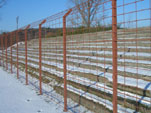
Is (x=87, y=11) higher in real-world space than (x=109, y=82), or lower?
higher

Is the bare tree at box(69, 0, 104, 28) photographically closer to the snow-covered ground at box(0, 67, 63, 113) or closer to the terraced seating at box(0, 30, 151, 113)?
the terraced seating at box(0, 30, 151, 113)

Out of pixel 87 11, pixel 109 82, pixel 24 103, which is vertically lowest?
pixel 24 103

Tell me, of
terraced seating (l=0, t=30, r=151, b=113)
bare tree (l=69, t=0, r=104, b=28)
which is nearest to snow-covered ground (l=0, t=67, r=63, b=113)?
terraced seating (l=0, t=30, r=151, b=113)

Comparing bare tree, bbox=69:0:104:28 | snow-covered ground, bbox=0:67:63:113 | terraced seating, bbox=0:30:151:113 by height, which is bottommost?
snow-covered ground, bbox=0:67:63:113

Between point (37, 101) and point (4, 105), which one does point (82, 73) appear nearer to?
point (37, 101)

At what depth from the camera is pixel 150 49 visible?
4.48 m

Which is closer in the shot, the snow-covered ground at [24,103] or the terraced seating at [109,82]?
the terraced seating at [109,82]

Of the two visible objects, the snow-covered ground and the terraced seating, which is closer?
the terraced seating

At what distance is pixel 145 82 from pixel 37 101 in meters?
2.76

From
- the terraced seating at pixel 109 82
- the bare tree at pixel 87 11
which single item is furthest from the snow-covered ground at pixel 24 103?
the bare tree at pixel 87 11

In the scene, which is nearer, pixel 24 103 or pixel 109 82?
pixel 109 82

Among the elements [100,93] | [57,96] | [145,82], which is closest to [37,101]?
[57,96]

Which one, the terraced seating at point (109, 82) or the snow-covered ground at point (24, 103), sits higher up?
the terraced seating at point (109, 82)

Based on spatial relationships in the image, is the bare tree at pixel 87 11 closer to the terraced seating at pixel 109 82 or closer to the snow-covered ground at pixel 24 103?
the terraced seating at pixel 109 82
